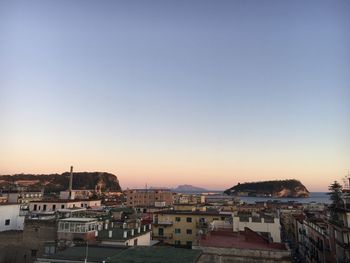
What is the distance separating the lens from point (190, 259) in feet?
87.6

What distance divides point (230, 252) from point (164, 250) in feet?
24.5

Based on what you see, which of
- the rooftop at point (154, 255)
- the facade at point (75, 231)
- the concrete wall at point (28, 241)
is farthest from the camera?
the concrete wall at point (28, 241)

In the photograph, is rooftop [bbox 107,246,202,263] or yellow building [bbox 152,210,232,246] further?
yellow building [bbox 152,210,232,246]

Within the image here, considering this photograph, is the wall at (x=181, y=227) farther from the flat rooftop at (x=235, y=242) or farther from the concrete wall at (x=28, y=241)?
the concrete wall at (x=28, y=241)

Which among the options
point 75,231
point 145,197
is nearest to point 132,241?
point 75,231

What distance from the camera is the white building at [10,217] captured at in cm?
4894

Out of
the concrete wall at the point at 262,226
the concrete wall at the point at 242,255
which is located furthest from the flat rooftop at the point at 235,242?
the concrete wall at the point at 262,226

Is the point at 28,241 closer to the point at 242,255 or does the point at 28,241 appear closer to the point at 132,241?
the point at 132,241

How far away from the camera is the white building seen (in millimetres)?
48938

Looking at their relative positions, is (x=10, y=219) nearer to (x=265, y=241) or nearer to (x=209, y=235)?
(x=209, y=235)

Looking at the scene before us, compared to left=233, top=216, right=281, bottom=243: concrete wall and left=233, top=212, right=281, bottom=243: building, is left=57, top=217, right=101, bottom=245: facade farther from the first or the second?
left=233, top=212, right=281, bottom=243: building

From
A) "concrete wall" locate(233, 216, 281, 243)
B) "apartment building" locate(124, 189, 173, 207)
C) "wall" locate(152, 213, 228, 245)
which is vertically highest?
"apartment building" locate(124, 189, 173, 207)

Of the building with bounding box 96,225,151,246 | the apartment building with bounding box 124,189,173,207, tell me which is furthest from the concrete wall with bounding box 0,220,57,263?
the apartment building with bounding box 124,189,173,207

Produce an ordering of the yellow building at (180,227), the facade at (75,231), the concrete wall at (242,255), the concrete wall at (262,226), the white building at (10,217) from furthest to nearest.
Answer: the yellow building at (180,227)
the white building at (10,217)
the concrete wall at (262,226)
the facade at (75,231)
the concrete wall at (242,255)
